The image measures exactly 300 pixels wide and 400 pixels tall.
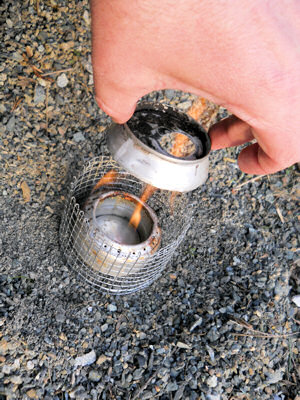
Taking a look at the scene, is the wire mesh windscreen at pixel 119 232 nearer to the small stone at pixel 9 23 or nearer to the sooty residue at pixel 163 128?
the sooty residue at pixel 163 128

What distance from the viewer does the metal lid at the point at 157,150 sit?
3.43 ft

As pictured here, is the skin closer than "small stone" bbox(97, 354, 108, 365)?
Yes

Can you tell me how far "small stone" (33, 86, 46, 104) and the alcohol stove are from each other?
31cm

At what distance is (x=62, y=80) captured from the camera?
64.3 inches

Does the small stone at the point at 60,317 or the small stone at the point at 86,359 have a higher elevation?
the small stone at the point at 60,317

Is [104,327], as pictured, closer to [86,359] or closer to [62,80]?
[86,359]

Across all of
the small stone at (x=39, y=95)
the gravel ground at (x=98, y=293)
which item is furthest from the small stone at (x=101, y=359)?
the small stone at (x=39, y=95)

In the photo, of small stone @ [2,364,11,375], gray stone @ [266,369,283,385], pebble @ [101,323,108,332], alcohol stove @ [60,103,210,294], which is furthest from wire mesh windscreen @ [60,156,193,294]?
gray stone @ [266,369,283,385]

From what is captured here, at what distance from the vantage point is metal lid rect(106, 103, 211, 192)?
41.1 inches

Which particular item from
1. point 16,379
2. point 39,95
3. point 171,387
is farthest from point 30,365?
point 39,95

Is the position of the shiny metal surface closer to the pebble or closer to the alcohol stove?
the alcohol stove

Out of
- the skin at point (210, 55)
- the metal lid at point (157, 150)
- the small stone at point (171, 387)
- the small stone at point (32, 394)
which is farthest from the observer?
the small stone at point (171, 387)

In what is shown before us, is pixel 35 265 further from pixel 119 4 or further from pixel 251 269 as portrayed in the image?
pixel 119 4

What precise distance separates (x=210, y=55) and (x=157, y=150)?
33cm
